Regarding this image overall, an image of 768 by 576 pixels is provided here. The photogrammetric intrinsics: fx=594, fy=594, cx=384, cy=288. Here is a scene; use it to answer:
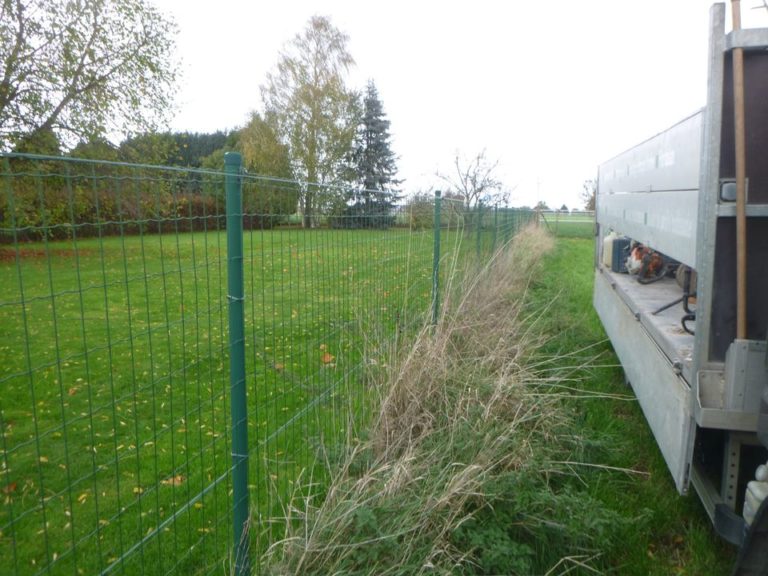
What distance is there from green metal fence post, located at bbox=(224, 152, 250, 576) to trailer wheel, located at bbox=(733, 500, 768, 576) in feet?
6.43

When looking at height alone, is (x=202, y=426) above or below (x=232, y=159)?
below

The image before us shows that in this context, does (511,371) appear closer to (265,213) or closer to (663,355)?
(663,355)

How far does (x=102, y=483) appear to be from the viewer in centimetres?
382

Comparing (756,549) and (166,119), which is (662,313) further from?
(166,119)

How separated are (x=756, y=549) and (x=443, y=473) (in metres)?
1.34

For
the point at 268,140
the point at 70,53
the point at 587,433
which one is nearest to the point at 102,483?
the point at 587,433

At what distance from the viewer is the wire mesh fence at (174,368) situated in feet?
7.27

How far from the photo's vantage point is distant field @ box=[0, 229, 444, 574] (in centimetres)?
246

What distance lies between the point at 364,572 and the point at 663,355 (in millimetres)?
2179

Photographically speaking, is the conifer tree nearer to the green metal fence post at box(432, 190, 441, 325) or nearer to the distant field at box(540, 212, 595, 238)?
the distant field at box(540, 212, 595, 238)

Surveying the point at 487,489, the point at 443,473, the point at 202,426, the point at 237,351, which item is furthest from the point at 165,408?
the point at 487,489

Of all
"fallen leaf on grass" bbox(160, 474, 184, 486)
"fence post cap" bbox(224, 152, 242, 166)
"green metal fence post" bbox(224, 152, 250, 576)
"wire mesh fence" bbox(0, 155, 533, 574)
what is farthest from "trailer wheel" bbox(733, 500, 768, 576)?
"fallen leaf on grass" bbox(160, 474, 184, 486)

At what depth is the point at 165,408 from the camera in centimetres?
498

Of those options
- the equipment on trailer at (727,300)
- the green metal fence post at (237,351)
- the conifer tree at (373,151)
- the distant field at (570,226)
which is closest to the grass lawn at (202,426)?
the green metal fence post at (237,351)
